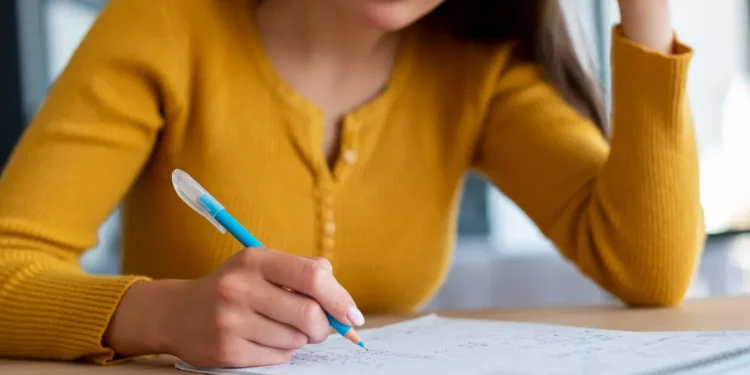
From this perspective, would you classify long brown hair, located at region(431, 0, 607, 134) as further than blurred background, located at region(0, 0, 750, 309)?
No

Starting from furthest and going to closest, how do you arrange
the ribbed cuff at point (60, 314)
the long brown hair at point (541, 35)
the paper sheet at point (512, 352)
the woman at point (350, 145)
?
the long brown hair at point (541, 35) < the woman at point (350, 145) < the ribbed cuff at point (60, 314) < the paper sheet at point (512, 352)

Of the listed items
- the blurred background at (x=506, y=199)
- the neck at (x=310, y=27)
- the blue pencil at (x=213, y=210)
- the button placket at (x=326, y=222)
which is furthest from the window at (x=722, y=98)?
the blue pencil at (x=213, y=210)

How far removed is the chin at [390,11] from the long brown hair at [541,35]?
201mm

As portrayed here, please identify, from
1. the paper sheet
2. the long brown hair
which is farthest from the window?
the paper sheet

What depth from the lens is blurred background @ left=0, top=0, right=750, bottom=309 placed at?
243 centimetres

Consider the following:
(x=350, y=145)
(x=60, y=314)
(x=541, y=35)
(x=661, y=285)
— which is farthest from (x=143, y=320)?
(x=541, y=35)

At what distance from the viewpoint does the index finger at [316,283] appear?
0.56 meters

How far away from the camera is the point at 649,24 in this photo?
2.90ft

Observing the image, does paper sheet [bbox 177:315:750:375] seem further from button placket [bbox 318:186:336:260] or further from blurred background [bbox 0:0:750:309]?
blurred background [bbox 0:0:750:309]

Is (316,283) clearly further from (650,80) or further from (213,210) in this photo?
(650,80)

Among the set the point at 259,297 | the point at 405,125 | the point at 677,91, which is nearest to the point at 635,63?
the point at 677,91

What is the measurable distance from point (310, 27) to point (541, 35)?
11.1 inches

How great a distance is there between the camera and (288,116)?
0.96 meters

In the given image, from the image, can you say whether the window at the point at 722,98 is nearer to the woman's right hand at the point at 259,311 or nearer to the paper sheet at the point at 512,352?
the paper sheet at the point at 512,352
